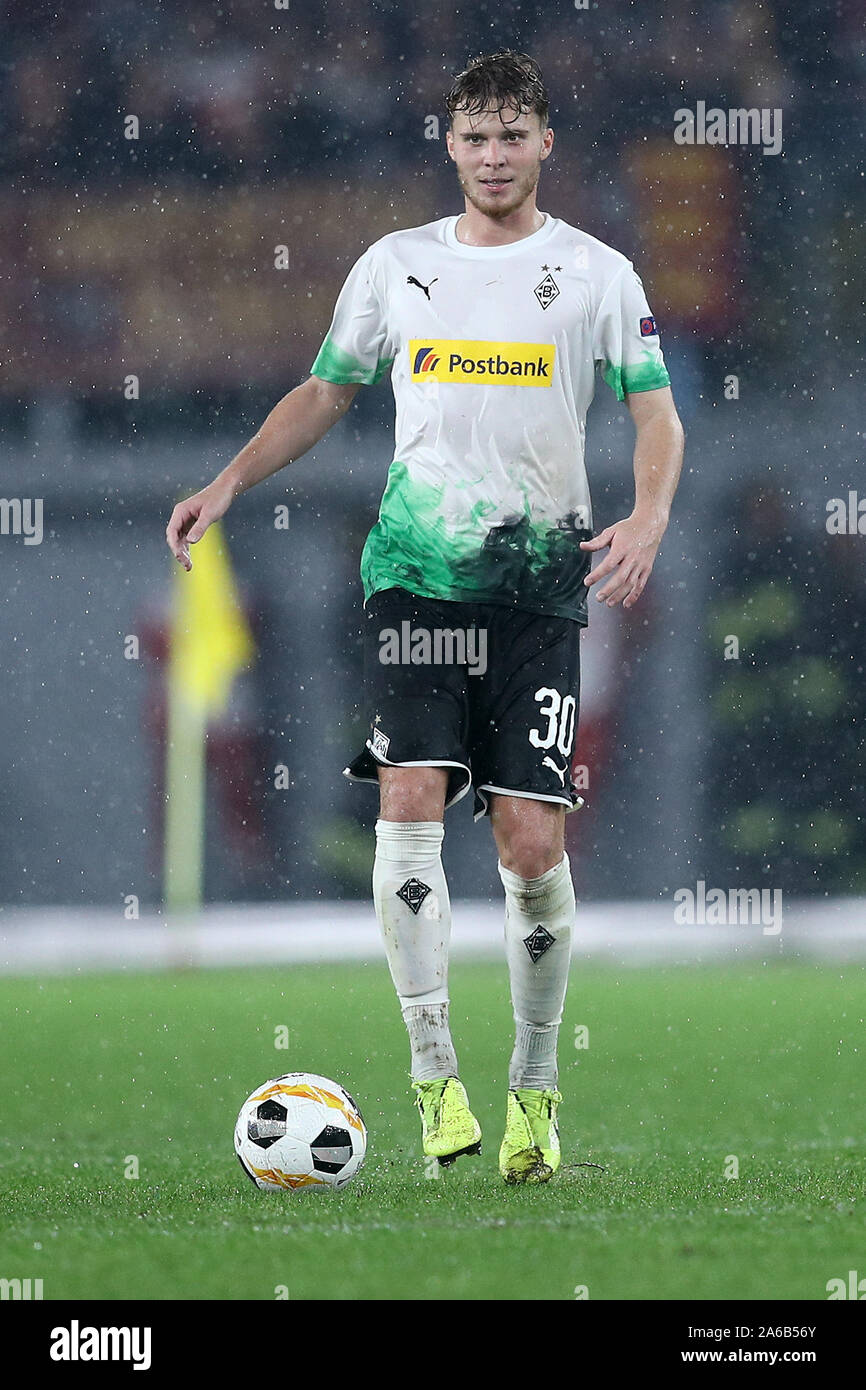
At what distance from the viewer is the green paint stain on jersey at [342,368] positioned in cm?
385

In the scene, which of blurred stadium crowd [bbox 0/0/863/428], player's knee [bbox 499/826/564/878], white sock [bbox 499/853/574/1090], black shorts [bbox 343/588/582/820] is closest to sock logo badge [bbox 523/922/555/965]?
white sock [bbox 499/853/574/1090]

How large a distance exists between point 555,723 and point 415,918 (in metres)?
0.46

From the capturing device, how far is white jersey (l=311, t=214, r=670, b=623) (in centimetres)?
361

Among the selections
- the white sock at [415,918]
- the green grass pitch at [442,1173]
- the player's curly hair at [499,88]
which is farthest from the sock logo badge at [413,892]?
the player's curly hair at [499,88]

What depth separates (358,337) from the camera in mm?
3830

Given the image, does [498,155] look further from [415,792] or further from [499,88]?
[415,792]

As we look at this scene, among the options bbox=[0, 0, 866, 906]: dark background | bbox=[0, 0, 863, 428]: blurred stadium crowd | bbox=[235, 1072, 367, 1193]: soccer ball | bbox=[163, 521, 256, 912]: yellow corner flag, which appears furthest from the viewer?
bbox=[0, 0, 863, 428]: blurred stadium crowd

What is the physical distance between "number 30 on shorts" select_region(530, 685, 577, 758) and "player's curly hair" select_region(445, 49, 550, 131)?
1.15 metres

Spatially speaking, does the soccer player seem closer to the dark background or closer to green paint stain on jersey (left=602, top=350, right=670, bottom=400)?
green paint stain on jersey (left=602, top=350, right=670, bottom=400)

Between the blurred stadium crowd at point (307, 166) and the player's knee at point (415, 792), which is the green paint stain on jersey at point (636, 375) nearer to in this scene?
the player's knee at point (415, 792)

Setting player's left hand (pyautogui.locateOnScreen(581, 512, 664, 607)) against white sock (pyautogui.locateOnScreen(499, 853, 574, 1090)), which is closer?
player's left hand (pyautogui.locateOnScreen(581, 512, 664, 607))

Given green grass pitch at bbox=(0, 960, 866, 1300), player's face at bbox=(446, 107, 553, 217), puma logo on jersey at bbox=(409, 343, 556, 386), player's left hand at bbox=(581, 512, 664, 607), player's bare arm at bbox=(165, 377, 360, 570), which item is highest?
player's face at bbox=(446, 107, 553, 217)

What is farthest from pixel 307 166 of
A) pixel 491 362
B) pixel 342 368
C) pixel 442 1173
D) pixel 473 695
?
pixel 442 1173

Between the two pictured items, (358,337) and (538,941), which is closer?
(538,941)
